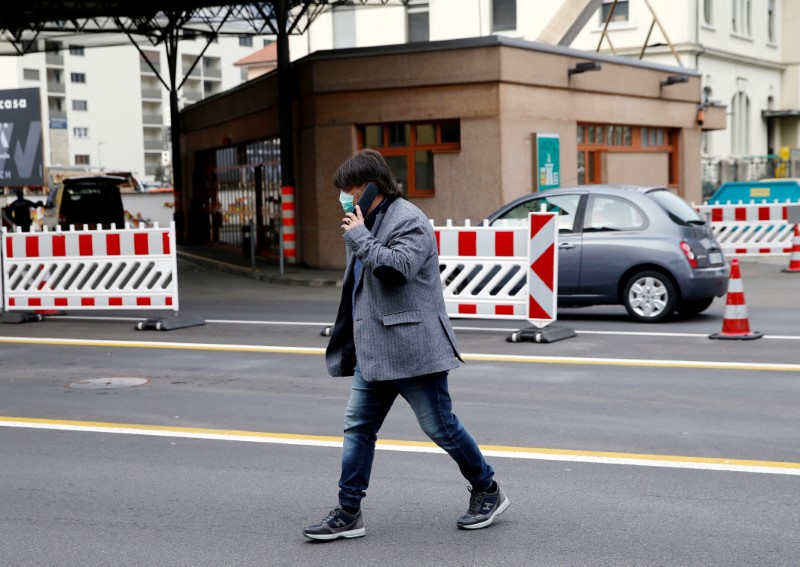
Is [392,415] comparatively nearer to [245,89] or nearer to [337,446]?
[337,446]

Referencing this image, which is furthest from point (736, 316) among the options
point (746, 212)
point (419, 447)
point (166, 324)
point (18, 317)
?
point (746, 212)

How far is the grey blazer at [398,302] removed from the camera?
5082 millimetres

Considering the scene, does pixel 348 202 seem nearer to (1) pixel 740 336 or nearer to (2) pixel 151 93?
(1) pixel 740 336

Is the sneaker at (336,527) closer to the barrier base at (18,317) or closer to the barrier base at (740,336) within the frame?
the barrier base at (740,336)

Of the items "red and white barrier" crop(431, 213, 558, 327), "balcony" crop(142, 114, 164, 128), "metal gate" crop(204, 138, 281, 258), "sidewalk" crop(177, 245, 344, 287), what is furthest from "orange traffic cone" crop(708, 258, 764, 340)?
"balcony" crop(142, 114, 164, 128)

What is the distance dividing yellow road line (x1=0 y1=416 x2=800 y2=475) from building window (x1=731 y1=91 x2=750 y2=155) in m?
49.2

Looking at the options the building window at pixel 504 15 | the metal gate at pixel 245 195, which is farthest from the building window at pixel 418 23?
the metal gate at pixel 245 195

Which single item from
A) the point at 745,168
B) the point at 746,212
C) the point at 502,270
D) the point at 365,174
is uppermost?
the point at 745,168

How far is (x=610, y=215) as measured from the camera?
45.6 ft

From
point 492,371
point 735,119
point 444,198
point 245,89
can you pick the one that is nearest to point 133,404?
point 492,371

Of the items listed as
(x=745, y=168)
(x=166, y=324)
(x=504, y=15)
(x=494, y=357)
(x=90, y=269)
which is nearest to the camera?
(x=494, y=357)

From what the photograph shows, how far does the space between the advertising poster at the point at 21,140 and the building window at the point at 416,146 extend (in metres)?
7.10

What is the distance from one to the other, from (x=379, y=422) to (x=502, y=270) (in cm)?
720

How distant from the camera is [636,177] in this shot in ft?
91.7
